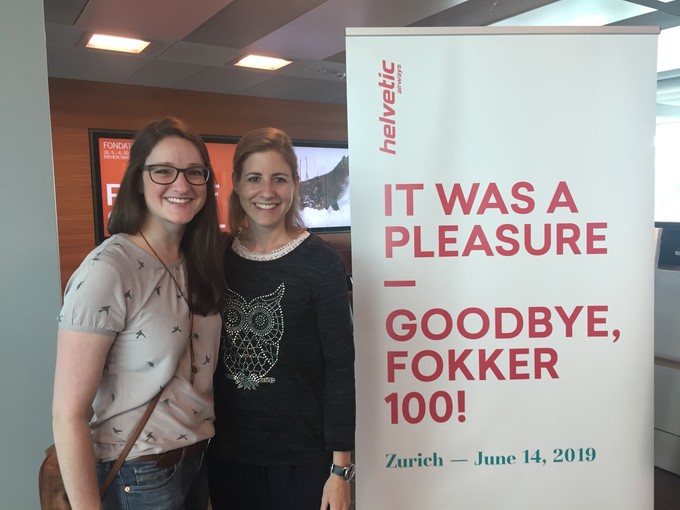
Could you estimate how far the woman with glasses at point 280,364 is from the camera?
1.30 m

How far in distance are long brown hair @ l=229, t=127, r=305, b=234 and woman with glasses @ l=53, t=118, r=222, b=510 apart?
97mm

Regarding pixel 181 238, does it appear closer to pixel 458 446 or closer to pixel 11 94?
pixel 11 94

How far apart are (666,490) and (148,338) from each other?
2.88 m

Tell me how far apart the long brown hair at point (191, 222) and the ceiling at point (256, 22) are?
2.13 metres

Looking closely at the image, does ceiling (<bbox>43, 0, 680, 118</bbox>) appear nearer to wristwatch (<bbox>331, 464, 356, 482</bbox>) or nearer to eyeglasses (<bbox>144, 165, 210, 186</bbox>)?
eyeglasses (<bbox>144, 165, 210, 186</bbox>)

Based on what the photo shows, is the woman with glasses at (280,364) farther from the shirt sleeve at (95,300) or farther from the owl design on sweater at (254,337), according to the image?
the shirt sleeve at (95,300)

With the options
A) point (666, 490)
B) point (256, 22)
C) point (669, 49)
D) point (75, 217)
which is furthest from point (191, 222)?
point (669, 49)

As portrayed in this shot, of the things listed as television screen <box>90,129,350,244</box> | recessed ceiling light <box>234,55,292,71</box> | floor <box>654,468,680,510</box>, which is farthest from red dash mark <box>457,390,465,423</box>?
television screen <box>90,129,350,244</box>

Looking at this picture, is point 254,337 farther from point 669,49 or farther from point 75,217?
point 669,49

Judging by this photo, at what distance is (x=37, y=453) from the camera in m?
1.57

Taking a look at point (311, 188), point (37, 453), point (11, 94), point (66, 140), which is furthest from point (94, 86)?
point (37, 453)

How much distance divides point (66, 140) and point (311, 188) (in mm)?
2487

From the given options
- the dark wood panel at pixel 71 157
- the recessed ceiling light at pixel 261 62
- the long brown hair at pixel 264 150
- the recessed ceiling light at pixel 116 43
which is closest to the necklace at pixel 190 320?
the long brown hair at pixel 264 150

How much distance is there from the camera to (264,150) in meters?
1.33
